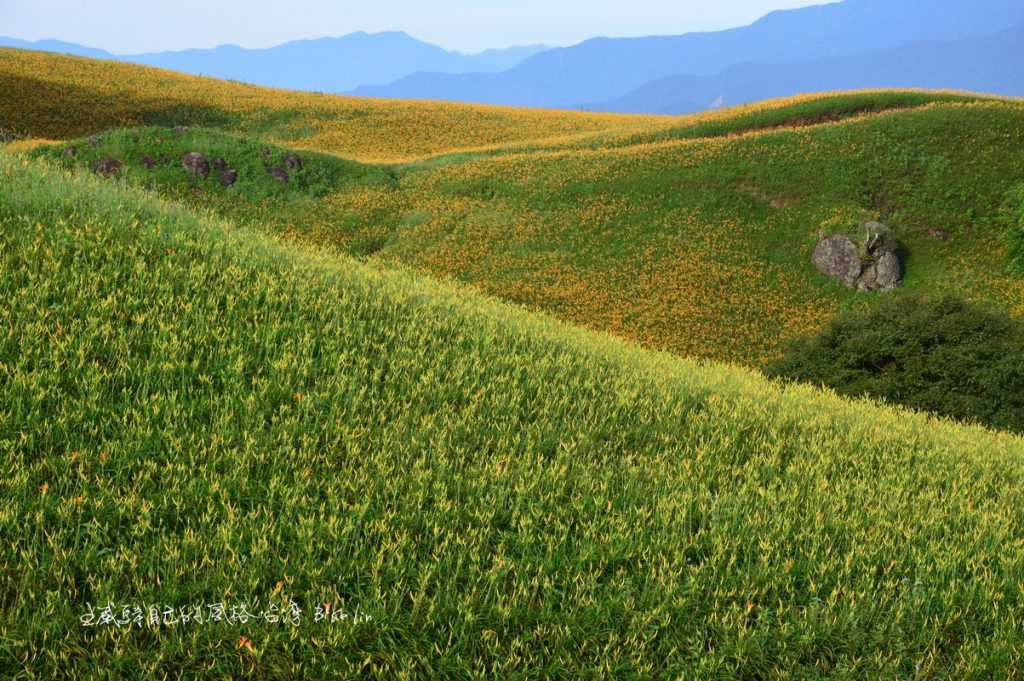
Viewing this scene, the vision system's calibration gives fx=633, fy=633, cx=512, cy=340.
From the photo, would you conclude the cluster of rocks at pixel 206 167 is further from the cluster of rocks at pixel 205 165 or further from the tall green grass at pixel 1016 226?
the tall green grass at pixel 1016 226

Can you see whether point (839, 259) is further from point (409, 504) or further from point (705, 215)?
point (409, 504)

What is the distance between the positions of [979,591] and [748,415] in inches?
156

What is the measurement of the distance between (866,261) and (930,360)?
14364 mm

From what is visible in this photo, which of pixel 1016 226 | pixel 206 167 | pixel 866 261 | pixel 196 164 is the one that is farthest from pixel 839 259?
pixel 196 164

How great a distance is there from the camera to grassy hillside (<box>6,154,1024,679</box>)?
4535 mm

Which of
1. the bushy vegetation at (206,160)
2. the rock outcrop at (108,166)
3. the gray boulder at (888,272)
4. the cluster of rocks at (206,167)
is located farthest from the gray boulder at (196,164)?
the gray boulder at (888,272)

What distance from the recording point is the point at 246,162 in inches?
1442

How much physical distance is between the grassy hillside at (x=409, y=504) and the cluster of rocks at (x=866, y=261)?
20936mm

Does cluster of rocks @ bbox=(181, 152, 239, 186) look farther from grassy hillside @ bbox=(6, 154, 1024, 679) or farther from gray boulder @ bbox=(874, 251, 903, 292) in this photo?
gray boulder @ bbox=(874, 251, 903, 292)

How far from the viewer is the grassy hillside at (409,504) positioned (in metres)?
4.54

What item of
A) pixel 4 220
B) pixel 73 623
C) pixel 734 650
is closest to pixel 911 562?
pixel 734 650

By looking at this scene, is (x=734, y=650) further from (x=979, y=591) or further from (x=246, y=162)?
(x=246, y=162)

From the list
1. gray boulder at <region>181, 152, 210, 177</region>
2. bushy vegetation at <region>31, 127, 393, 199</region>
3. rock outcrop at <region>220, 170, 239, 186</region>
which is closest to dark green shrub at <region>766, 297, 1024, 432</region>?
bushy vegetation at <region>31, 127, 393, 199</region>

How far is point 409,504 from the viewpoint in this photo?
221 inches
